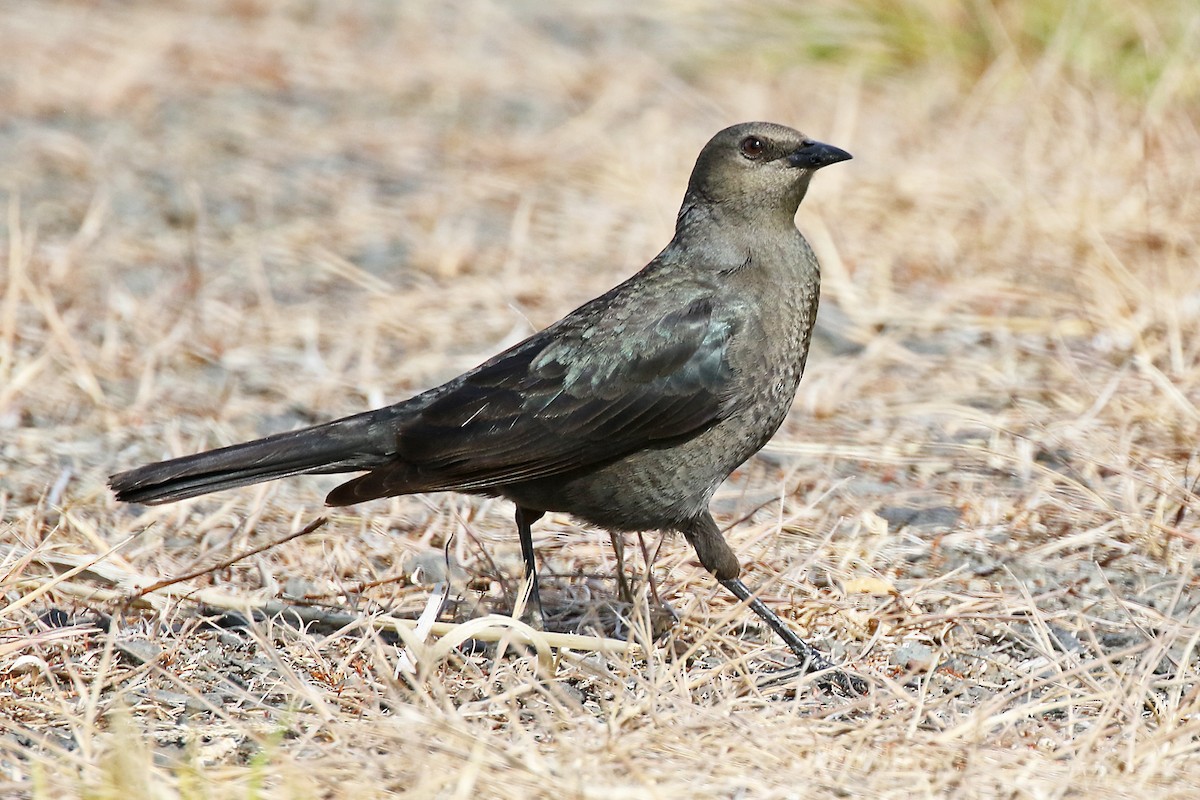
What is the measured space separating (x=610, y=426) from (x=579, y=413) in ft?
0.28

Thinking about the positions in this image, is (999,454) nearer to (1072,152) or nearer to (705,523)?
(705,523)

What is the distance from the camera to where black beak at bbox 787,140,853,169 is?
4.03 m

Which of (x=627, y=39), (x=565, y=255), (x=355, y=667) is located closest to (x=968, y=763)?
(x=355, y=667)

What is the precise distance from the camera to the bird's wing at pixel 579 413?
3.75 m

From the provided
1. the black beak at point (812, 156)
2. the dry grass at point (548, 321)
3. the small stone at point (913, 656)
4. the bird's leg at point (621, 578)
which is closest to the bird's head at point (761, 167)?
the black beak at point (812, 156)

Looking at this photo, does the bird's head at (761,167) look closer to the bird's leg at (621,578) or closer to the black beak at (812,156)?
the black beak at (812,156)

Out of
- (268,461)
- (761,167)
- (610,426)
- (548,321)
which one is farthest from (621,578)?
(548,321)

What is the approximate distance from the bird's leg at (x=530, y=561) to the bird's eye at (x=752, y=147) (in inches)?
44.9

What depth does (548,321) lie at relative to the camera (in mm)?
6164

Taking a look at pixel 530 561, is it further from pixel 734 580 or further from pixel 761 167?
pixel 761 167

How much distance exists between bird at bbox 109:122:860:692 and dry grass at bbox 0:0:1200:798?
294 mm

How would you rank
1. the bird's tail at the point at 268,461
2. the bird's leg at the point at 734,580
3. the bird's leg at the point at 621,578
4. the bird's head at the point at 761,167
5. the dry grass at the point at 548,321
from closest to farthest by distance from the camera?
the dry grass at the point at 548,321, the bird's leg at the point at 734,580, the bird's tail at the point at 268,461, the bird's leg at the point at 621,578, the bird's head at the point at 761,167

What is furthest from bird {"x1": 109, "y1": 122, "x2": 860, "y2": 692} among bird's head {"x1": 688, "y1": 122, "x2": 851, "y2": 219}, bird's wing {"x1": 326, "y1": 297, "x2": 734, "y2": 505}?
bird's head {"x1": 688, "y1": 122, "x2": 851, "y2": 219}

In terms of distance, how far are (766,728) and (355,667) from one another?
3.42 feet
